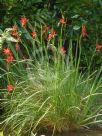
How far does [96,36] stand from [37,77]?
141 cm

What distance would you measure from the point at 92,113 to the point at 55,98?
0.47 meters

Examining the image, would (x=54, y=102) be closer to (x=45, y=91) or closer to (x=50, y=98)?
(x=50, y=98)

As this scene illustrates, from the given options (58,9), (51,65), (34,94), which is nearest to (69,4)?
(58,9)

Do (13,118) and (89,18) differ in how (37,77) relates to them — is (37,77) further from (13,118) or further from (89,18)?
(89,18)

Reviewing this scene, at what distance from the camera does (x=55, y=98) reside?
5.12 m

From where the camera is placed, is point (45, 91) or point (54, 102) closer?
point (54, 102)

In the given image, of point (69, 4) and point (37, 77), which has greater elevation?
point (69, 4)

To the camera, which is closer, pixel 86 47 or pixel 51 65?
pixel 51 65

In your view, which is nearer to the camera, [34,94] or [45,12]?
[34,94]

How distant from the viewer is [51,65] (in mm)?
5664

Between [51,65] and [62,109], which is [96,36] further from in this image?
[62,109]

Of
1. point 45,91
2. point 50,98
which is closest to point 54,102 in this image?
point 50,98

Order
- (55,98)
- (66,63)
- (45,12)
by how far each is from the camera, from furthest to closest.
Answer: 1. (45,12)
2. (66,63)
3. (55,98)

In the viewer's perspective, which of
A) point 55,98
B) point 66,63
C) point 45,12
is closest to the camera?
point 55,98
